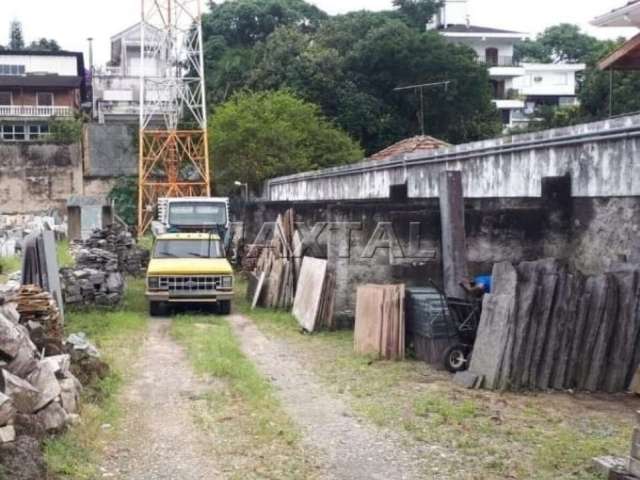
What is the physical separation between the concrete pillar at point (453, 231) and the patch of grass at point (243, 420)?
3438mm

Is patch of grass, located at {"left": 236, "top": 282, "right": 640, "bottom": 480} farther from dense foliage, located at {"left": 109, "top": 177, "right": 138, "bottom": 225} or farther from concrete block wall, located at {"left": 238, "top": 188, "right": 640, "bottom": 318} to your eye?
dense foliage, located at {"left": 109, "top": 177, "right": 138, "bottom": 225}

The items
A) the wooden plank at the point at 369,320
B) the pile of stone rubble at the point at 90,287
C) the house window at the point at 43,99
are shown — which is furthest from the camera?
the house window at the point at 43,99

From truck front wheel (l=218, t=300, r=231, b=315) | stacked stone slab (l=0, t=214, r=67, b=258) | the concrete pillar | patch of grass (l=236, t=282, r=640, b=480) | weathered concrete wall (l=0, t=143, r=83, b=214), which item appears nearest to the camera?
patch of grass (l=236, t=282, r=640, b=480)

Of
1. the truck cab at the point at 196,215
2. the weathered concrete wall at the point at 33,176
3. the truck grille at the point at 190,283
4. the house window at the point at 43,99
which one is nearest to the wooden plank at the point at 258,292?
the truck grille at the point at 190,283

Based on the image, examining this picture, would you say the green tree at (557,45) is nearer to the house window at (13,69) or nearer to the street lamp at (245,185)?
the house window at (13,69)

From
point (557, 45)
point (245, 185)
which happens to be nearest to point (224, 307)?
point (245, 185)

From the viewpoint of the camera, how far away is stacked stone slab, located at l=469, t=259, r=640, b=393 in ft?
33.8

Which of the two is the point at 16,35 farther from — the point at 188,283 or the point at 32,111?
the point at 188,283

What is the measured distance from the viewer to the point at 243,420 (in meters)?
9.09

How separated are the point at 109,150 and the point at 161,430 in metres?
42.9

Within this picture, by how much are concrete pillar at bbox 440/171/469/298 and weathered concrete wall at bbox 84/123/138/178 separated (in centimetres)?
3735

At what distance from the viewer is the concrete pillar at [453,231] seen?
43.2 ft

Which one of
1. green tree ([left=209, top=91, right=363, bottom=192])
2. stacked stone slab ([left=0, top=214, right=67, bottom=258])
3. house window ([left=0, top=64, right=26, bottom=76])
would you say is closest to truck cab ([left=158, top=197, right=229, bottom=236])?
stacked stone slab ([left=0, top=214, right=67, bottom=258])

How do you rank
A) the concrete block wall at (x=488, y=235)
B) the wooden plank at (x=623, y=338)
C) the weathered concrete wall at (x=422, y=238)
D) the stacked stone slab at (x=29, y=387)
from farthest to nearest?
the weathered concrete wall at (x=422, y=238) → the concrete block wall at (x=488, y=235) → the wooden plank at (x=623, y=338) → the stacked stone slab at (x=29, y=387)
